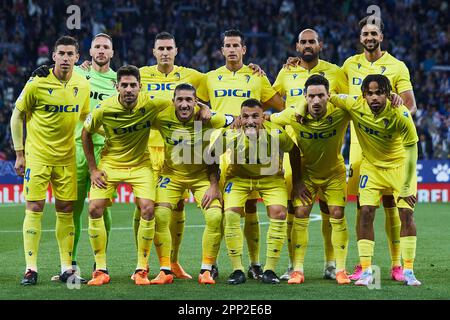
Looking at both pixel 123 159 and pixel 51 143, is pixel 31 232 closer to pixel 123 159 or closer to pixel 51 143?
pixel 51 143

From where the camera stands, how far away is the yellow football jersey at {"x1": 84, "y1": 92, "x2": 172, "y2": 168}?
8969 mm

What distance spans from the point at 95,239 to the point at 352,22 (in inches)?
791

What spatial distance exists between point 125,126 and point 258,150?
1375mm

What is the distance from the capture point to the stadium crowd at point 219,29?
85.8ft

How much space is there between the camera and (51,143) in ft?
29.9

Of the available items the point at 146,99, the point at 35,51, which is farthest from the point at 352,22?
the point at 146,99

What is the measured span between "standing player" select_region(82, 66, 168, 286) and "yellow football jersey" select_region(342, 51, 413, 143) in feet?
7.29

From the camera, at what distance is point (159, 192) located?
30.0 ft

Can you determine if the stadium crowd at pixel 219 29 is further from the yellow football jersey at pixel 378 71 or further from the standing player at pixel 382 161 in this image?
the standing player at pixel 382 161

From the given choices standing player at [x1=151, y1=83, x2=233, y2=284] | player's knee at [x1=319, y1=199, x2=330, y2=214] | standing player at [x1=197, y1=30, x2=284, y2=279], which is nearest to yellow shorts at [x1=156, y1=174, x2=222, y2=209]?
standing player at [x1=151, y1=83, x2=233, y2=284]

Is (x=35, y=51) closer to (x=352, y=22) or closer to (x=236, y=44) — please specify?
(x=352, y=22)

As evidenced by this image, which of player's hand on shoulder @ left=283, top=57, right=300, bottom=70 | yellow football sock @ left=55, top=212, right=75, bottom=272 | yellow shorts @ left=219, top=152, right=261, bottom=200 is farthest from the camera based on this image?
player's hand on shoulder @ left=283, top=57, right=300, bottom=70

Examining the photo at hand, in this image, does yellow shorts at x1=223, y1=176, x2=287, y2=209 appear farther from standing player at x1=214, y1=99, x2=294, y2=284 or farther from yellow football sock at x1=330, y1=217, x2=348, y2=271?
yellow football sock at x1=330, y1=217, x2=348, y2=271

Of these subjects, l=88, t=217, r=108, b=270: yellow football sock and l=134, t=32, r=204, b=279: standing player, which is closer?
l=88, t=217, r=108, b=270: yellow football sock
